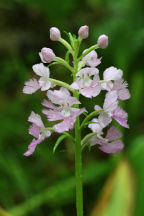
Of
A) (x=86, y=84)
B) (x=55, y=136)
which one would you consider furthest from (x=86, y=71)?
(x=55, y=136)

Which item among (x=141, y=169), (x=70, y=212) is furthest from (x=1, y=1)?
(x=141, y=169)

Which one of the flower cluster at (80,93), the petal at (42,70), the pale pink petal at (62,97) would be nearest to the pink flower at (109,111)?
the flower cluster at (80,93)

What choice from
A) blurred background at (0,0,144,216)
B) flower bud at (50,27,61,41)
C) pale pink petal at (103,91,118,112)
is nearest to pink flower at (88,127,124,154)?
pale pink petal at (103,91,118,112)

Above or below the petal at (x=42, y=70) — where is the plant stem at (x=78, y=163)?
below

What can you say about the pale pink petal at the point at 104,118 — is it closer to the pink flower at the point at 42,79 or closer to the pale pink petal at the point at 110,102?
the pale pink petal at the point at 110,102

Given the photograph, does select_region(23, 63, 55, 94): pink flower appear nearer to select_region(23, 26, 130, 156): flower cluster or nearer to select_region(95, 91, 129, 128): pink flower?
select_region(23, 26, 130, 156): flower cluster

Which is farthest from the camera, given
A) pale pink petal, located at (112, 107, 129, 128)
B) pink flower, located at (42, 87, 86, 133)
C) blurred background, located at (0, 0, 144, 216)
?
blurred background, located at (0, 0, 144, 216)

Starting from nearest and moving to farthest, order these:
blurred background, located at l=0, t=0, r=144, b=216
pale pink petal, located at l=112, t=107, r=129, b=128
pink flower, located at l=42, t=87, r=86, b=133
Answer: pink flower, located at l=42, t=87, r=86, b=133
pale pink petal, located at l=112, t=107, r=129, b=128
blurred background, located at l=0, t=0, r=144, b=216
